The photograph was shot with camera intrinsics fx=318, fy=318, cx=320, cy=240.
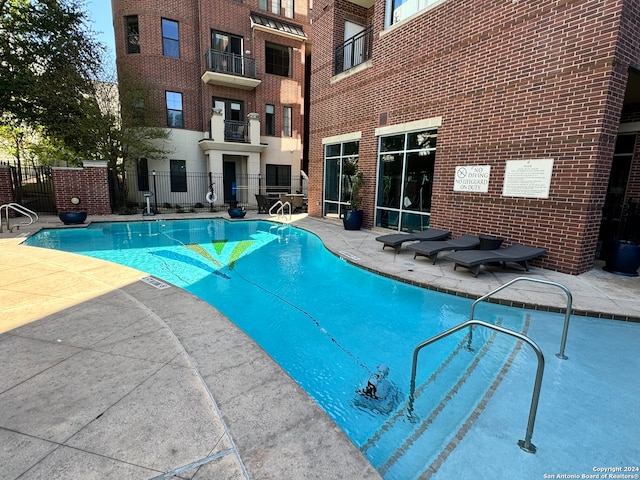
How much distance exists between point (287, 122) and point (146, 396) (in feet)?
64.8

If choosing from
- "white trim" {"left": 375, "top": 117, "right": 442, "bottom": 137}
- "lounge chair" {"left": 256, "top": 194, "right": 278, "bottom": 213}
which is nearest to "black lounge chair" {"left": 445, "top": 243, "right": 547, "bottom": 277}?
"white trim" {"left": 375, "top": 117, "right": 442, "bottom": 137}

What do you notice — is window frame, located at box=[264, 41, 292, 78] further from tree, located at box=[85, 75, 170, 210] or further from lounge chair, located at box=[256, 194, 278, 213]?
lounge chair, located at box=[256, 194, 278, 213]

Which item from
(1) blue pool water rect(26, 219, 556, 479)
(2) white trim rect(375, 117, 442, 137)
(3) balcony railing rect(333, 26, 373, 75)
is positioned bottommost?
(1) blue pool water rect(26, 219, 556, 479)

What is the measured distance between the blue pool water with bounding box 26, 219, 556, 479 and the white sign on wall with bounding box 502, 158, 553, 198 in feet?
10.1

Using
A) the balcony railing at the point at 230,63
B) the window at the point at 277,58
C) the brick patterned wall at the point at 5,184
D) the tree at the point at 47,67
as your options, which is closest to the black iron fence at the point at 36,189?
the brick patterned wall at the point at 5,184

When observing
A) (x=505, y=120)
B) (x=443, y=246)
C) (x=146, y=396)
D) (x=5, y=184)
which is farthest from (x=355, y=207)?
(x=5, y=184)

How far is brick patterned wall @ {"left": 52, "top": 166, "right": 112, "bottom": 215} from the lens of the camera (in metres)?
12.7

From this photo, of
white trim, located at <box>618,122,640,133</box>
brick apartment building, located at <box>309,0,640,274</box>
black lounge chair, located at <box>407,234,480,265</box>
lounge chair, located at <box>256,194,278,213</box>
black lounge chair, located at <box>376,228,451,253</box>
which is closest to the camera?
brick apartment building, located at <box>309,0,640,274</box>

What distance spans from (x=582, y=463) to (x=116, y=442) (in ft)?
10.3

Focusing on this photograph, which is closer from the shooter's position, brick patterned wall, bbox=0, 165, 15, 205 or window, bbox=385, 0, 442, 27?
window, bbox=385, 0, 442, 27

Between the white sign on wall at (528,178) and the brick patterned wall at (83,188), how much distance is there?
578 inches

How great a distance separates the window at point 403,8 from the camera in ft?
29.0

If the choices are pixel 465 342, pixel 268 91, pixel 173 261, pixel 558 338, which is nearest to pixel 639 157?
pixel 558 338

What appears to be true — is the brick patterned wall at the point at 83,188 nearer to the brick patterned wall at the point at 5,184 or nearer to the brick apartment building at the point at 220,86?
the brick patterned wall at the point at 5,184
